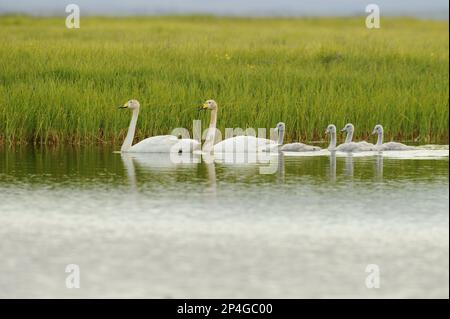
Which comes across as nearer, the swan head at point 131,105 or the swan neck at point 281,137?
the swan head at point 131,105

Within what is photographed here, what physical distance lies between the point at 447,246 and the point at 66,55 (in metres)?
14.0

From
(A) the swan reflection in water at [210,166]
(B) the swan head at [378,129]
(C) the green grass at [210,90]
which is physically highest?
(C) the green grass at [210,90]

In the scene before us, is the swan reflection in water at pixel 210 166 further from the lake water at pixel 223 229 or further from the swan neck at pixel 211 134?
the swan neck at pixel 211 134

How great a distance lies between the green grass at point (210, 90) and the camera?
1697cm

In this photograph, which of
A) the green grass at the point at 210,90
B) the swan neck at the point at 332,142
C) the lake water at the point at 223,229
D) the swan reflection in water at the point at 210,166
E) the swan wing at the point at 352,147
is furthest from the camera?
the green grass at the point at 210,90

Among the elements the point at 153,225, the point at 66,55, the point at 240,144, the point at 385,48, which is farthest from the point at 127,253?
the point at 385,48

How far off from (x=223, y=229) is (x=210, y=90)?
9.55 metres

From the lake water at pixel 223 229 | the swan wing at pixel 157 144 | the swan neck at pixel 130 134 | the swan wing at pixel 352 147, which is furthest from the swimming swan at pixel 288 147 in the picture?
the swan neck at pixel 130 134

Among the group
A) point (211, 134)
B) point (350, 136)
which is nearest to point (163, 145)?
point (211, 134)

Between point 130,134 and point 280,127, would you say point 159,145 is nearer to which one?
point 130,134

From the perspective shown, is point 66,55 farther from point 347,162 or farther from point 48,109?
point 347,162

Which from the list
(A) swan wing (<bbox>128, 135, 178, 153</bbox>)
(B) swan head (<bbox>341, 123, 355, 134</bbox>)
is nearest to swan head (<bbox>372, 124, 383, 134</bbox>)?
(B) swan head (<bbox>341, 123, 355, 134</bbox>)

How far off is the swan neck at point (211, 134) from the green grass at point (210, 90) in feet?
3.65

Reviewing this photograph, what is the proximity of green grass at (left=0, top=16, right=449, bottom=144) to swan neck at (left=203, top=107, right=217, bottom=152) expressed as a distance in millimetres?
1112
